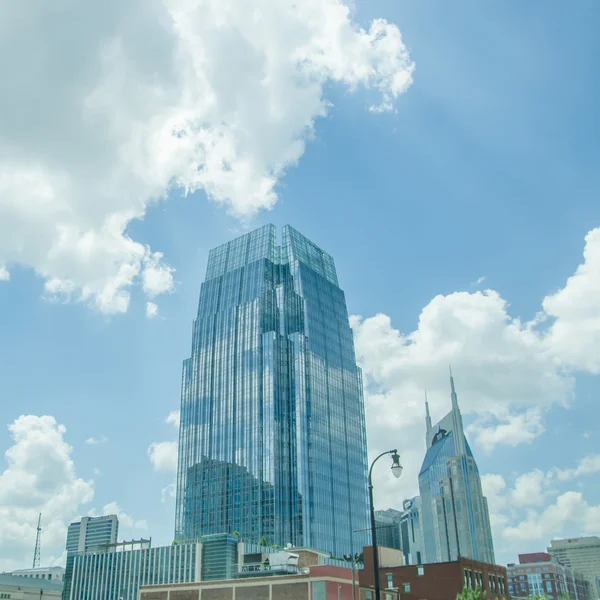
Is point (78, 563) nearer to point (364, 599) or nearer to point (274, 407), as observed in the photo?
point (274, 407)

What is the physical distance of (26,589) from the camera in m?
180

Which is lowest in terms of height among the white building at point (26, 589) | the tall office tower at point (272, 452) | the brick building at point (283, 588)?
the brick building at point (283, 588)

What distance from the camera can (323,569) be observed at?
275ft

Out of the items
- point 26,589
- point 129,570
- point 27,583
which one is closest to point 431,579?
point 129,570

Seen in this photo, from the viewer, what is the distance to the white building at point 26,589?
174000 millimetres

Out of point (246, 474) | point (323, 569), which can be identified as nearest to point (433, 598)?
point (323, 569)

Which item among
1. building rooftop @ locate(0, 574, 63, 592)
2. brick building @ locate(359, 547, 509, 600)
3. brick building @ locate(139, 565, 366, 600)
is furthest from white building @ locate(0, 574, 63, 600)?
brick building @ locate(359, 547, 509, 600)

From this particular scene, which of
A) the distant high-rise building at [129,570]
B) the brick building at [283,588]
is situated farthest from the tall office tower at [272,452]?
the brick building at [283,588]

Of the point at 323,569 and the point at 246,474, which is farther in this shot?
the point at 246,474

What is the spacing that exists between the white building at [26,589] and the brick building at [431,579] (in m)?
99.0

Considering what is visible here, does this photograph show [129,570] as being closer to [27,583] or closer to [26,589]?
[26,589]

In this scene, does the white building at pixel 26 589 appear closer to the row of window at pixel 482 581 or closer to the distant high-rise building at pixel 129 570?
the distant high-rise building at pixel 129 570

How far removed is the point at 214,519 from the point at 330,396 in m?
45.4

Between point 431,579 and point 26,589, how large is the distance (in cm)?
12183
